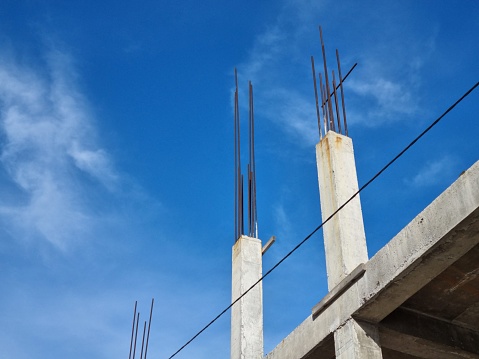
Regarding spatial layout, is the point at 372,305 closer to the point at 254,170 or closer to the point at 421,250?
the point at 421,250

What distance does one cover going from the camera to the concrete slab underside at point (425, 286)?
6258 mm

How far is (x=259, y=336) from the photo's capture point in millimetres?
9883

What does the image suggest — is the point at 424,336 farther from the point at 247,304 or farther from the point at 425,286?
the point at 247,304

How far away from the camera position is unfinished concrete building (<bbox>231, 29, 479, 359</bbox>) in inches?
251

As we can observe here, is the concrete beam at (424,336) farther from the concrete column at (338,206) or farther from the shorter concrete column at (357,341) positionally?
the concrete column at (338,206)

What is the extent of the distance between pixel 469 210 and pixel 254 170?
5926mm

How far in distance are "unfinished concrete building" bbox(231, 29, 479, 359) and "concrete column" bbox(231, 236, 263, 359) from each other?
0.83ft

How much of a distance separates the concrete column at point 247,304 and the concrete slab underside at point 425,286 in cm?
84

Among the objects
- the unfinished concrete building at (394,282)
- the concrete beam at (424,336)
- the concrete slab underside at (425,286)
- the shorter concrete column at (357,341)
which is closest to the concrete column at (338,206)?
the unfinished concrete building at (394,282)

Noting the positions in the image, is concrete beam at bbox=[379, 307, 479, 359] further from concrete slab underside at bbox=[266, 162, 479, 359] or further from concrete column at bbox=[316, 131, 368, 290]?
concrete column at bbox=[316, 131, 368, 290]

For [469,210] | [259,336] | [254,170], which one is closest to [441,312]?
[469,210]

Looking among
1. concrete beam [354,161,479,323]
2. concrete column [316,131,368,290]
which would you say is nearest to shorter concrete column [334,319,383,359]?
concrete beam [354,161,479,323]

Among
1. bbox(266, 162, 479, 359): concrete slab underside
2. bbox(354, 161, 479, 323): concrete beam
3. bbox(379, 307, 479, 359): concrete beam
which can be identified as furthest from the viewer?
bbox(379, 307, 479, 359): concrete beam

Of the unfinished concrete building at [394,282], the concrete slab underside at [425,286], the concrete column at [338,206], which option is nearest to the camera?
the concrete slab underside at [425,286]
